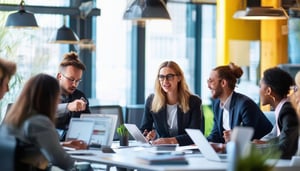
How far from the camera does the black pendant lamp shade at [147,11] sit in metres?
6.50

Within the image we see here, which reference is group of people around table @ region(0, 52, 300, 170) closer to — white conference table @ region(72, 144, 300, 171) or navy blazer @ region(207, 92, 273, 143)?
navy blazer @ region(207, 92, 273, 143)

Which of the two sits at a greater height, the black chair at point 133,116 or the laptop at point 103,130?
the laptop at point 103,130

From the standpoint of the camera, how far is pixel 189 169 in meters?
4.52

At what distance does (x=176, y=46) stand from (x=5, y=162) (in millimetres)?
8441

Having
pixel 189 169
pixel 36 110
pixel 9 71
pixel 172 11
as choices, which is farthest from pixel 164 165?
pixel 172 11

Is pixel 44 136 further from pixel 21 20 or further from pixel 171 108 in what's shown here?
pixel 21 20

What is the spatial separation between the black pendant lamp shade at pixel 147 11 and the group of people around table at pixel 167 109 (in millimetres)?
511

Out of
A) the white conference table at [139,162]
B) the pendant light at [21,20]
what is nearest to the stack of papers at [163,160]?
the white conference table at [139,162]

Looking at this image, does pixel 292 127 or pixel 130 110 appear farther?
pixel 130 110

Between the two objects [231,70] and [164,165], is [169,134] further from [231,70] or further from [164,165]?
[164,165]

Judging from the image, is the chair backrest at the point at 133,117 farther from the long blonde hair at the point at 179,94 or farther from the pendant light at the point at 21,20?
the pendant light at the point at 21,20

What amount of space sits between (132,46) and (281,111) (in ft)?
23.3

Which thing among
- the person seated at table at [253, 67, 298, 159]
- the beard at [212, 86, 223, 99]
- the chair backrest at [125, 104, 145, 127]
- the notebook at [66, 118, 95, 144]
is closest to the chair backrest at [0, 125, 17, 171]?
the notebook at [66, 118, 95, 144]

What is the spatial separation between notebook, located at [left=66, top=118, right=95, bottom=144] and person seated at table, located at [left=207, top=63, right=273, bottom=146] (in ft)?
4.07
